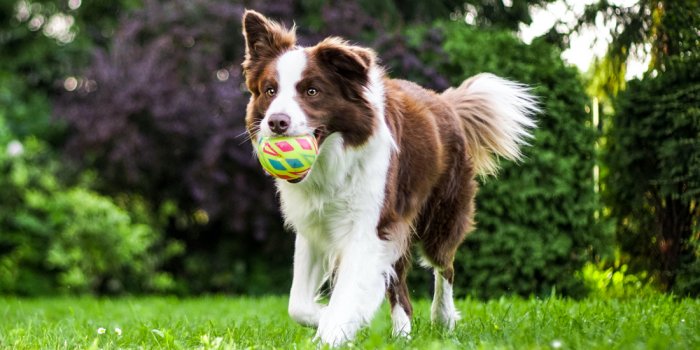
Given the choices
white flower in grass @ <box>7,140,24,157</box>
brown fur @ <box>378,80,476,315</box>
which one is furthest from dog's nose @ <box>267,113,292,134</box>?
white flower in grass @ <box>7,140,24,157</box>

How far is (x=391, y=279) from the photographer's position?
494 centimetres

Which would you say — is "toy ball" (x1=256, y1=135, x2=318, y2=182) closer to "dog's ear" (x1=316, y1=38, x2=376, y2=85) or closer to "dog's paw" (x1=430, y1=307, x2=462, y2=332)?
"dog's ear" (x1=316, y1=38, x2=376, y2=85)

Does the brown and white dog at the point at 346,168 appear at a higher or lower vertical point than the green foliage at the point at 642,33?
lower

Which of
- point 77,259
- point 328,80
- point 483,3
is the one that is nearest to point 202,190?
point 77,259

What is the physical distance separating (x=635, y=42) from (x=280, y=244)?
556cm

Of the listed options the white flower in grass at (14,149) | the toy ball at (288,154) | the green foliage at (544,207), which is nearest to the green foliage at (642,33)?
the green foliage at (544,207)

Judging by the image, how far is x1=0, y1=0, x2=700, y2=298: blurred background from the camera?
678 centimetres

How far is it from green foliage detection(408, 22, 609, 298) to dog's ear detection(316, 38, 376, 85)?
3577 millimetres

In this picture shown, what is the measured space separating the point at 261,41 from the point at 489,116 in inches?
72.6

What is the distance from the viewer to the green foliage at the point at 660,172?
624cm

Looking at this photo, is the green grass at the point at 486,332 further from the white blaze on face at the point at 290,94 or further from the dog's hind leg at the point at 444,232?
the white blaze on face at the point at 290,94

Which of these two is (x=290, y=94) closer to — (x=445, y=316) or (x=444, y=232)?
(x=444, y=232)

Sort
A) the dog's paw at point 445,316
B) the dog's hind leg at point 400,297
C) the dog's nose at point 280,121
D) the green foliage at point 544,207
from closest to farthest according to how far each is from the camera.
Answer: the dog's nose at point 280,121
the dog's hind leg at point 400,297
the dog's paw at point 445,316
the green foliage at point 544,207

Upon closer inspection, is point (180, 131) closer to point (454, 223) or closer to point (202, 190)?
point (202, 190)
